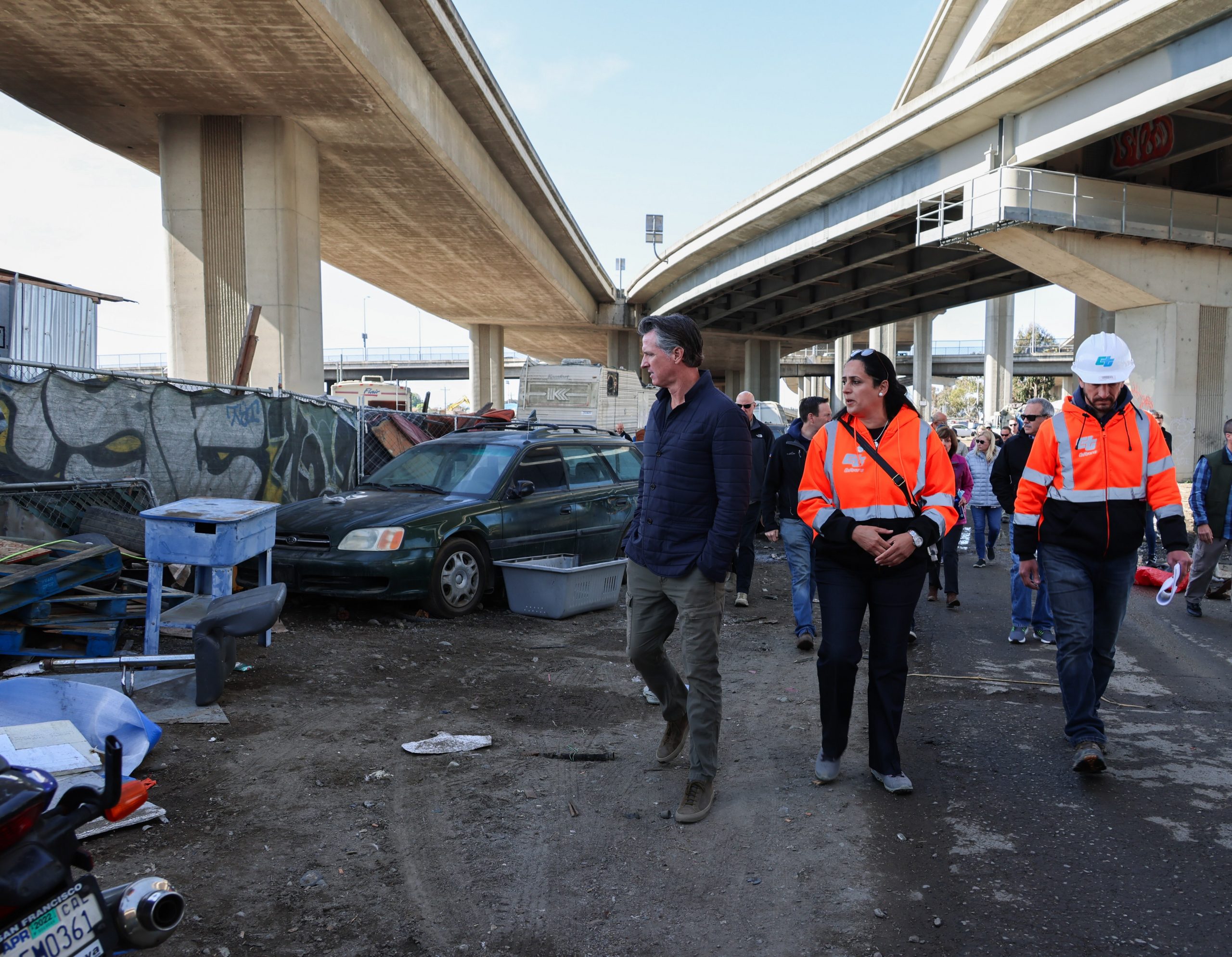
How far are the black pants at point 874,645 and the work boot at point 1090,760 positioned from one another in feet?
2.89

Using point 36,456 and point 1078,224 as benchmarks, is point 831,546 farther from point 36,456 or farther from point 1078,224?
point 1078,224

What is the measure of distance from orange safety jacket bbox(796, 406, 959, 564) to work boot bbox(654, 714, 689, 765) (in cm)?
114

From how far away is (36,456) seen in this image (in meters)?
7.64

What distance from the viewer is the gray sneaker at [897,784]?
432cm

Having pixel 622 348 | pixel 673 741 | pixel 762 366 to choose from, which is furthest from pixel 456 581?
pixel 762 366

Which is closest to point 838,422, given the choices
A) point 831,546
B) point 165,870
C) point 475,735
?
point 831,546

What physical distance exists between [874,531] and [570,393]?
2208cm

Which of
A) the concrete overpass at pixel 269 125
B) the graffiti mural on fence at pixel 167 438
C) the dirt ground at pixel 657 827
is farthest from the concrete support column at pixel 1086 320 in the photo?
the dirt ground at pixel 657 827

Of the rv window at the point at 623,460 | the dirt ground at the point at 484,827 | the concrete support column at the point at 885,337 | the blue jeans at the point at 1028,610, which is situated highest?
the concrete support column at the point at 885,337

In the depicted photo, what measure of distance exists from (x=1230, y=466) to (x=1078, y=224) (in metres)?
13.0

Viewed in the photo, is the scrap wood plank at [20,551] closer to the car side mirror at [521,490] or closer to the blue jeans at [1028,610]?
the car side mirror at [521,490]

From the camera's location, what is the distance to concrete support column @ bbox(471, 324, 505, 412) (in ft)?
162

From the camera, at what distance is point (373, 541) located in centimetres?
779

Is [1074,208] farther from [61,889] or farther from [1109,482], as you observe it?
[61,889]
